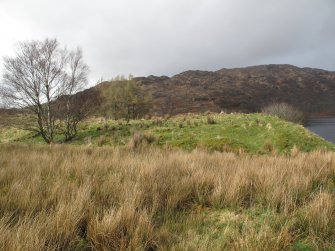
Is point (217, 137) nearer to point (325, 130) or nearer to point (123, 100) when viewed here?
point (123, 100)

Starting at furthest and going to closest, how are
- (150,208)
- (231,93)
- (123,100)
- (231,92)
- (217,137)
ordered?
1. (231,92)
2. (231,93)
3. (123,100)
4. (217,137)
5. (150,208)

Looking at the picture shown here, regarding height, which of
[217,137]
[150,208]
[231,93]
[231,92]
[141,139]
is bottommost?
[217,137]

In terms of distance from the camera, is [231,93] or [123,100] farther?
[231,93]

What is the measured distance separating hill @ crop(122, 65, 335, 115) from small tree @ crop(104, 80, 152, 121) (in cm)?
3018

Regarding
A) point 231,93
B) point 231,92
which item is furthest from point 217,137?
point 231,92

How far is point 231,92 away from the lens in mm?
126312

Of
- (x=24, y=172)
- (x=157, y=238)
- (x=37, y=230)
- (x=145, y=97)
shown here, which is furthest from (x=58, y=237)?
(x=145, y=97)

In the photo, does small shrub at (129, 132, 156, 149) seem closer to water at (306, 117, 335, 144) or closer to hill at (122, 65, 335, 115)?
water at (306, 117, 335, 144)

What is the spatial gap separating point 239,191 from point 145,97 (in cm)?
4088

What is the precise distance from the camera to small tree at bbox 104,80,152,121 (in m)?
42.5

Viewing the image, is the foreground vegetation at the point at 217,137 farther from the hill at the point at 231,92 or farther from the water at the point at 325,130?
the hill at the point at 231,92

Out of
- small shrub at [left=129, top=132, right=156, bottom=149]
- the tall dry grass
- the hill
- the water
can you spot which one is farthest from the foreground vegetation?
the hill

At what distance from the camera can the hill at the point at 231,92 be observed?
10250 cm

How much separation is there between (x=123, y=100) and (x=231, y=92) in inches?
3549
